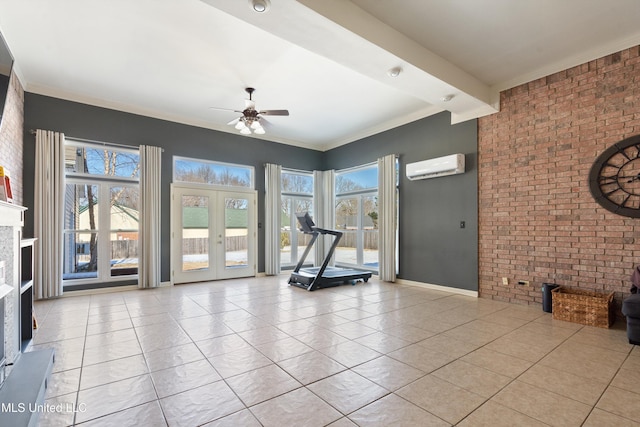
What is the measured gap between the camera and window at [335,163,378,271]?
7387 mm

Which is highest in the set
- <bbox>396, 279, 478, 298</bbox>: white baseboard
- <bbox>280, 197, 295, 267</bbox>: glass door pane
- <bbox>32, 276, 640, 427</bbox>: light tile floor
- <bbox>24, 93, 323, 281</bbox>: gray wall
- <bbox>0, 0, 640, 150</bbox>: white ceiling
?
<bbox>0, 0, 640, 150</bbox>: white ceiling

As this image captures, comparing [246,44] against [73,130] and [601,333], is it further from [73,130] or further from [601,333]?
[601,333]

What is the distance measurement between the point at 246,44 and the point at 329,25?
1.33 m

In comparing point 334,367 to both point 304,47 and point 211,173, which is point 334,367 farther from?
point 211,173

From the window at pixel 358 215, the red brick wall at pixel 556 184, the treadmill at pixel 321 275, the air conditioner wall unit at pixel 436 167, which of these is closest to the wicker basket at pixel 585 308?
the red brick wall at pixel 556 184

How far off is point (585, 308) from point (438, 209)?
259 cm

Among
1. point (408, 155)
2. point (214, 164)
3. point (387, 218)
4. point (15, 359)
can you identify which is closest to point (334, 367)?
point (15, 359)

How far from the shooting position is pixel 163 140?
20.5 feet

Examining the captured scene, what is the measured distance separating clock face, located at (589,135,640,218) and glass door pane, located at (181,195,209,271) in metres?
6.66

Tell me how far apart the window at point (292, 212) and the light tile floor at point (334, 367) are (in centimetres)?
355

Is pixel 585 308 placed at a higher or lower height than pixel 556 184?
lower

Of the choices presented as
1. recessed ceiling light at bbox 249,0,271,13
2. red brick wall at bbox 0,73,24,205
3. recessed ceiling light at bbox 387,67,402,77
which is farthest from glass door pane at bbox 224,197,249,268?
recessed ceiling light at bbox 249,0,271,13

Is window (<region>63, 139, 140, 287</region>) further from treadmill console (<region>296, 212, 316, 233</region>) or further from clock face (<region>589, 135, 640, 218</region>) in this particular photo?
clock face (<region>589, 135, 640, 218</region>)

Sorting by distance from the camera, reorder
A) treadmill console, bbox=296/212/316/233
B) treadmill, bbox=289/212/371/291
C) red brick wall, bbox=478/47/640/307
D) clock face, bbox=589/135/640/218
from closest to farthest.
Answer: clock face, bbox=589/135/640/218, red brick wall, bbox=478/47/640/307, treadmill, bbox=289/212/371/291, treadmill console, bbox=296/212/316/233
